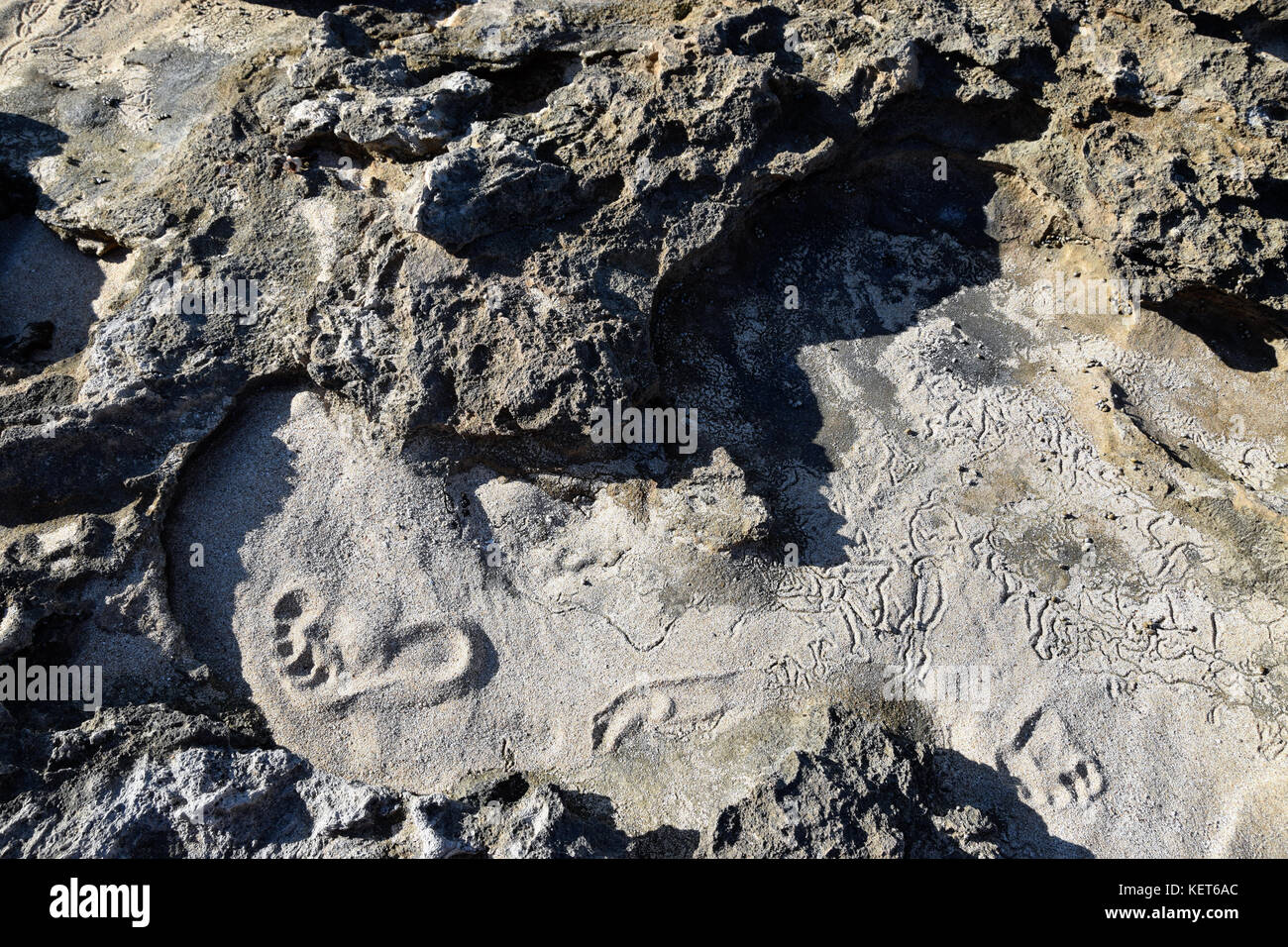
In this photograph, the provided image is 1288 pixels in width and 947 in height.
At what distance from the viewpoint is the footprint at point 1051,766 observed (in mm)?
4715

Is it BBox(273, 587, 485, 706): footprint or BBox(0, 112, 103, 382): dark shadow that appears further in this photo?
BBox(0, 112, 103, 382): dark shadow

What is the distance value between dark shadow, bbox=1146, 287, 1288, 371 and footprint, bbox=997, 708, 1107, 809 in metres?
3.03

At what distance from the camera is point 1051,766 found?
476cm

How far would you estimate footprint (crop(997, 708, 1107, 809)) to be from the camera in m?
4.71

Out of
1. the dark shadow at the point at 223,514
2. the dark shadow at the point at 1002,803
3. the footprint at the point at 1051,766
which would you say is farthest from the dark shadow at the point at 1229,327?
the dark shadow at the point at 223,514

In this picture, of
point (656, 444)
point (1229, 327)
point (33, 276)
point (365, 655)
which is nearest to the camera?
point (365, 655)

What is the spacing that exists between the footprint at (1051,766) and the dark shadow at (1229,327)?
303 cm

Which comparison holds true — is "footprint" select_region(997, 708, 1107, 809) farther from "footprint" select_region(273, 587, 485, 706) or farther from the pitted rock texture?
"footprint" select_region(273, 587, 485, 706)

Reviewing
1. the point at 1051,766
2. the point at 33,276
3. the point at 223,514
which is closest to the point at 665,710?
the point at 1051,766

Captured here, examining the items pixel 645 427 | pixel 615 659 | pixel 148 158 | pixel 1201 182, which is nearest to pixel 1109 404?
pixel 1201 182

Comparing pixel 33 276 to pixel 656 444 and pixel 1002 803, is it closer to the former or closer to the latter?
pixel 656 444

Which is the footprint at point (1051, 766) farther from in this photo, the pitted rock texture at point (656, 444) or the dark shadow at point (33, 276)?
the dark shadow at point (33, 276)

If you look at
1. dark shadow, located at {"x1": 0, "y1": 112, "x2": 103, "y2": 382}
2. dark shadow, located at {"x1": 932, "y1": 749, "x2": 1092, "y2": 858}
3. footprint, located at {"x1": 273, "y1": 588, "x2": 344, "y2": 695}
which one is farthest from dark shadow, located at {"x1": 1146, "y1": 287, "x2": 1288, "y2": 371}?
dark shadow, located at {"x1": 0, "y1": 112, "x2": 103, "y2": 382}

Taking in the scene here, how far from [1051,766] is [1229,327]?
3458 mm
